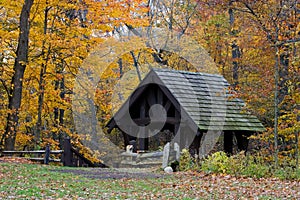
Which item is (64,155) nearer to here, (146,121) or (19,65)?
(146,121)

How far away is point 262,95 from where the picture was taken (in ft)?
53.7

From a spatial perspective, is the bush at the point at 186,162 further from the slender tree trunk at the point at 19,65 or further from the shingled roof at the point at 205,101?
the slender tree trunk at the point at 19,65

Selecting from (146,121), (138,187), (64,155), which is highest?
(146,121)

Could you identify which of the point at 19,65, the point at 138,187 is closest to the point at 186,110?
the point at 138,187

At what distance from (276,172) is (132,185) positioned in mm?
4579

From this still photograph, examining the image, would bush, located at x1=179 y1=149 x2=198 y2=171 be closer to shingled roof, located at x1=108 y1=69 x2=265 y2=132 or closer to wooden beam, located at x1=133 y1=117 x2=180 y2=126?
shingled roof, located at x1=108 y1=69 x2=265 y2=132

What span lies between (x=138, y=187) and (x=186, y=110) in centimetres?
670

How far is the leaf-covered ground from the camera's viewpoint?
376 inches

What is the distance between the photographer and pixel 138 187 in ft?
36.8

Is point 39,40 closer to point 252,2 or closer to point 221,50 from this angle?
point 252,2

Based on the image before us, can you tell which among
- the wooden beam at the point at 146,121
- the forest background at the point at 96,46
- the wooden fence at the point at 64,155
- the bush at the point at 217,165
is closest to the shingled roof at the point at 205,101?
the forest background at the point at 96,46

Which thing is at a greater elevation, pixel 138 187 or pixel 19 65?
pixel 19 65


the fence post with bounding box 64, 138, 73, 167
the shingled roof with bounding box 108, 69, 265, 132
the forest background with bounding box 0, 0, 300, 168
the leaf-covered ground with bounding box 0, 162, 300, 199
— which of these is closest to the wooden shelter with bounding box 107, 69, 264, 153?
the shingled roof with bounding box 108, 69, 265, 132

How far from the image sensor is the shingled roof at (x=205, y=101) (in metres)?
17.8
